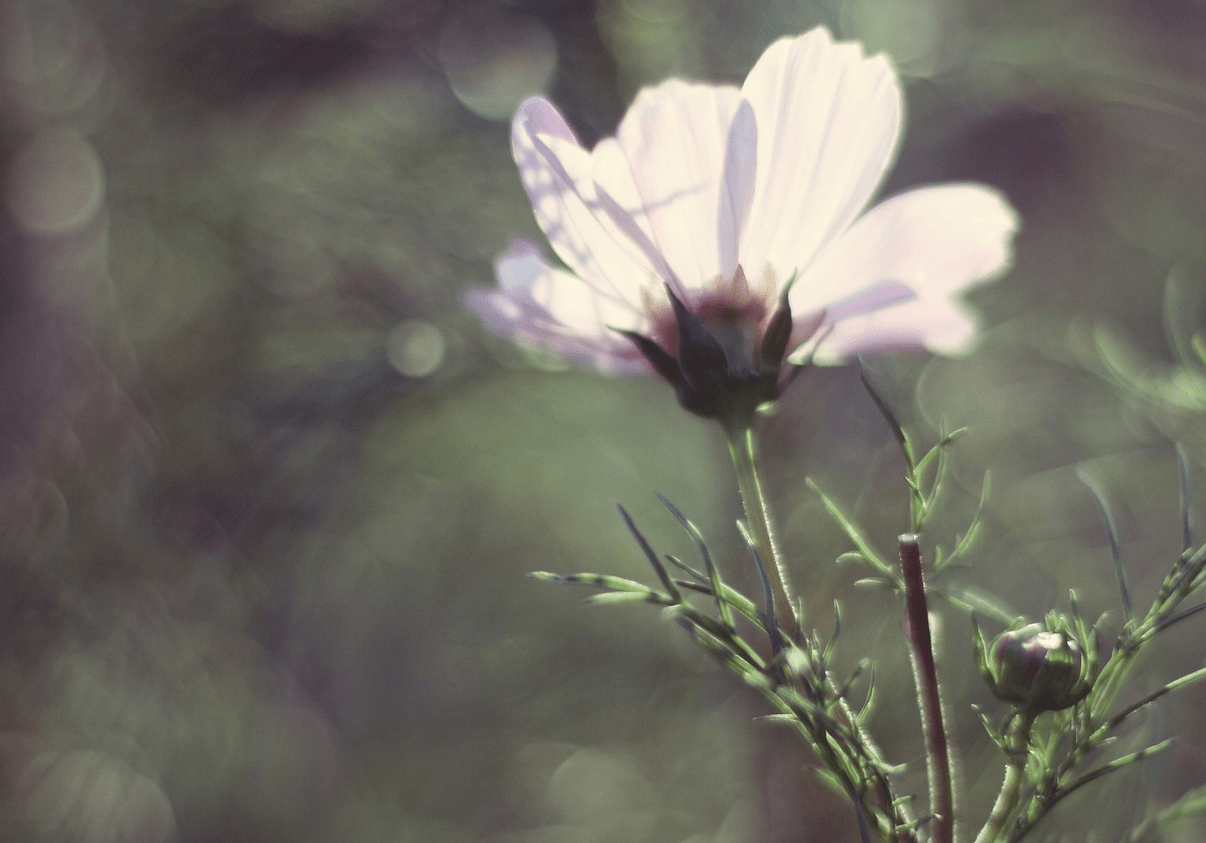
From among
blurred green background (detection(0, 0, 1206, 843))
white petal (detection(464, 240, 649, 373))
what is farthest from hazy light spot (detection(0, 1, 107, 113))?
white petal (detection(464, 240, 649, 373))

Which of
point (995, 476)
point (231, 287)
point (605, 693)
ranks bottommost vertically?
point (605, 693)

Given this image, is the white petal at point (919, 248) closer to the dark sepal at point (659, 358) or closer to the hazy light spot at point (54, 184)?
the dark sepal at point (659, 358)

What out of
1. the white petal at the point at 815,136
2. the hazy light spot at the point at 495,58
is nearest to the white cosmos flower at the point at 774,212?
the white petal at the point at 815,136

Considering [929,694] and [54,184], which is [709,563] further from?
[54,184]

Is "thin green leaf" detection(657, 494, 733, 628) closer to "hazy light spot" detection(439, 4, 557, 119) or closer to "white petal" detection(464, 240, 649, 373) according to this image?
"white petal" detection(464, 240, 649, 373)

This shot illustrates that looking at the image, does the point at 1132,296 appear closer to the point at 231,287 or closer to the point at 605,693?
the point at 605,693

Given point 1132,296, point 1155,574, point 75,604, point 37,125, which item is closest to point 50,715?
point 75,604

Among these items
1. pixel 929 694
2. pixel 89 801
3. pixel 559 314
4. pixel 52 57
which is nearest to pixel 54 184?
pixel 52 57

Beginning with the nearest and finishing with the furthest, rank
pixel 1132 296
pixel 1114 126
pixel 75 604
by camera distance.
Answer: pixel 75 604 → pixel 1132 296 → pixel 1114 126
